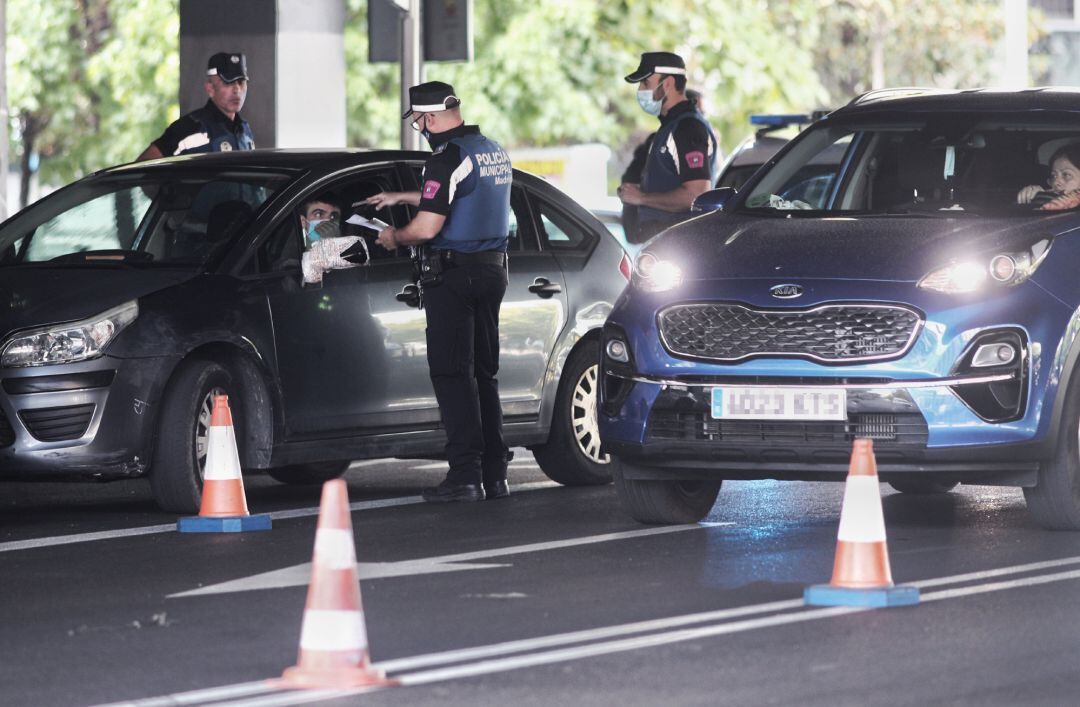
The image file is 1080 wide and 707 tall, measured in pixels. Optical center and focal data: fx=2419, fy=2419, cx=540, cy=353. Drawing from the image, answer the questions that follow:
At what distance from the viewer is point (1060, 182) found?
998cm

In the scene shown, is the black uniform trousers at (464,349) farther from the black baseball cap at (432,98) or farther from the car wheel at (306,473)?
the car wheel at (306,473)

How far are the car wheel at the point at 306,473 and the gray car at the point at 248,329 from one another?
1cm

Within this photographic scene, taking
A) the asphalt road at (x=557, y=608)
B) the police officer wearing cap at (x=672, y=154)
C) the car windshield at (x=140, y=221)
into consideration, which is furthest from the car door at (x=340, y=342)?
the police officer wearing cap at (x=672, y=154)

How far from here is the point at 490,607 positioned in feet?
25.6

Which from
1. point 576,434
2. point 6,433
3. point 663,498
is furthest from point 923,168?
point 6,433

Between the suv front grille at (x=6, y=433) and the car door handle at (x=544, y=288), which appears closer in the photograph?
the suv front grille at (x=6, y=433)

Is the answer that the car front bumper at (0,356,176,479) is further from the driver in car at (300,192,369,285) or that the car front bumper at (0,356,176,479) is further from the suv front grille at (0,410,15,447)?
the driver in car at (300,192,369,285)

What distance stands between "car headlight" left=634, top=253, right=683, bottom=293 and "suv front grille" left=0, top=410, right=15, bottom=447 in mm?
2689

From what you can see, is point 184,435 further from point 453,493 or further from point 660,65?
point 660,65

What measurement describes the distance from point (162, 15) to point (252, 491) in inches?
783

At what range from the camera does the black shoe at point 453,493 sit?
11109 mm

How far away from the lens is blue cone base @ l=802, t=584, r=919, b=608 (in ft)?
25.3

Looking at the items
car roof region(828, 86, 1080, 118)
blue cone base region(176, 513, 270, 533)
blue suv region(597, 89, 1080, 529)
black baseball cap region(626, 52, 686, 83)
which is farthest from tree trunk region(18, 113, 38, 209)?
blue suv region(597, 89, 1080, 529)

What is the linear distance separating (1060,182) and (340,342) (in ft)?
10.5
